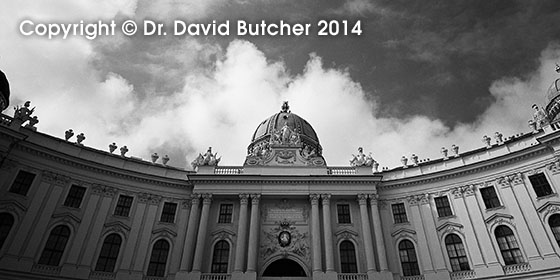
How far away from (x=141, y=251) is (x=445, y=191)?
27937 millimetres

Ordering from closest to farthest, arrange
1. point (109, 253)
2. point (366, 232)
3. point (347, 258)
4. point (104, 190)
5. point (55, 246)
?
point (55, 246) → point (109, 253) → point (347, 258) → point (366, 232) → point (104, 190)

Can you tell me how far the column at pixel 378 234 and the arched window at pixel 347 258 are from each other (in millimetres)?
2157

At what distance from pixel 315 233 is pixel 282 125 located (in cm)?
2227

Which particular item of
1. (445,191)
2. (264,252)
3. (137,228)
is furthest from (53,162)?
(445,191)

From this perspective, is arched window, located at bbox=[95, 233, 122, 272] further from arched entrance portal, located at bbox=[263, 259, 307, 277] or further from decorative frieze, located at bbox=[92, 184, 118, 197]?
arched entrance portal, located at bbox=[263, 259, 307, 277]

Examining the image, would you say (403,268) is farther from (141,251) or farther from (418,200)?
(141,251)

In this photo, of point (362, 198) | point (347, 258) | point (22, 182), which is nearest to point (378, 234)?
point (347, 258)

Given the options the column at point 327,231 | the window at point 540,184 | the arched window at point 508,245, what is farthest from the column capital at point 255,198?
the window at point 540,184

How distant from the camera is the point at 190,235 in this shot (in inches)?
1154

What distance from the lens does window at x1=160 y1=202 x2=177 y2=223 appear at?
31.1 m

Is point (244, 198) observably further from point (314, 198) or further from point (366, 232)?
point (366, 232)

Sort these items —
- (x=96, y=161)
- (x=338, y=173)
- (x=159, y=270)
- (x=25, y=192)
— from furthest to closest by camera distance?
(x=338, y=173), (x=96, y=161), (x=159, y=270), (x=25, y=192)

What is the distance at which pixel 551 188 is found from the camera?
26328 millimetres

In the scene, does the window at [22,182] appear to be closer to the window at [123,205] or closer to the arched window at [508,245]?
the window at [123,205]
